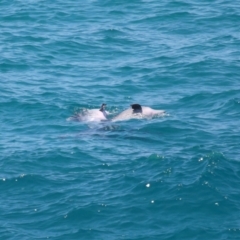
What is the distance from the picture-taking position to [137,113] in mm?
30984

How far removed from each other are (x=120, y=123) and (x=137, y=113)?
0.91 meters

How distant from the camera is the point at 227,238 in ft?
67.6

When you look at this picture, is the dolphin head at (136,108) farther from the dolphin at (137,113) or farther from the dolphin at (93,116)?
the dolphin at (93,116)

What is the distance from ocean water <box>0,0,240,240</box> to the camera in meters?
22.2

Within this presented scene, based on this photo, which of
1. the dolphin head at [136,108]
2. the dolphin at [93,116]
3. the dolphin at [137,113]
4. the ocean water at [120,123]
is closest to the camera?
the ocean water at [120,123]

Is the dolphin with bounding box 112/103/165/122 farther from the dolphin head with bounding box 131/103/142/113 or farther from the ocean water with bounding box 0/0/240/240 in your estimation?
the ocean water with bounding box 0/0/240/240

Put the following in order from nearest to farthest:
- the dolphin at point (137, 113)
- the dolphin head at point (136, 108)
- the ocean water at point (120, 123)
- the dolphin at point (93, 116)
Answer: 1. the ocean water at point (120, 123)
2. the dolphin head at point (136, 108)
3. the dolphin at point (137, 113)
4. the dolphin at point (93, 116)

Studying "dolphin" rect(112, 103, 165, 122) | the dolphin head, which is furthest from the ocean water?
A: the dolphin head

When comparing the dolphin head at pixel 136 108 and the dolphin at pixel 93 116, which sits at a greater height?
the dolphin head at pixel 136 108

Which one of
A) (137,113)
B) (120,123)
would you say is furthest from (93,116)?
(137,113)

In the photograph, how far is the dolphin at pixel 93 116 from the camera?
3117 centimetres

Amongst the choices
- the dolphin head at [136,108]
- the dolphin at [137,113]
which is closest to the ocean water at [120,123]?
the dolphin at [137,113]

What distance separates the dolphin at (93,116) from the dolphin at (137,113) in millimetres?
546

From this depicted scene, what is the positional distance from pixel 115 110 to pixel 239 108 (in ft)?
19.1
